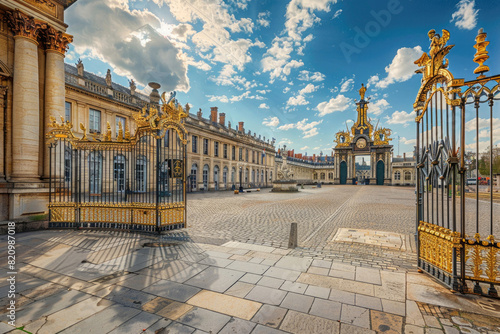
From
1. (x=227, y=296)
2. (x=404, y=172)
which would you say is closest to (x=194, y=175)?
(x=227, y=296)

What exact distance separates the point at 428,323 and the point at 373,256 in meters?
2.75

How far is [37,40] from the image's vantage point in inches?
329

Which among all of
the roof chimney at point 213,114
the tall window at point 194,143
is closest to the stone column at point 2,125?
the tall window at point 194,143

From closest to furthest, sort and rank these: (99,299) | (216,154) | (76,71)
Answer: (99,299) → (76,71) → (216,154)

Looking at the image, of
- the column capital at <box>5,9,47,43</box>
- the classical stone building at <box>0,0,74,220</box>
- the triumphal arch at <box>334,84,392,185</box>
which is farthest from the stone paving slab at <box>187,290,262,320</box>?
the triumphal arch at <box>334,84,392,185</box>

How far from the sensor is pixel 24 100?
25.0ft

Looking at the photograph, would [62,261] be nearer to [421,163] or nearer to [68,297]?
[68,297]

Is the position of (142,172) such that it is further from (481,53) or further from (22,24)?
(481,53)

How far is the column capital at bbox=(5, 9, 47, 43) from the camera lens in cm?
754

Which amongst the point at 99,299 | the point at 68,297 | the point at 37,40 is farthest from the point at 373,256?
the point at 37,40

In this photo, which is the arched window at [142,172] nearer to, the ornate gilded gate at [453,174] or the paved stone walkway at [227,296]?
the paved stone walkway at [227,296]

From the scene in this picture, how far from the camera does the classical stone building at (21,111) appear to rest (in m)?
7.41

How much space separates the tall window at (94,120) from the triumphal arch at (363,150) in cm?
5005

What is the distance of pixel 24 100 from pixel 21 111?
0.40 metres
